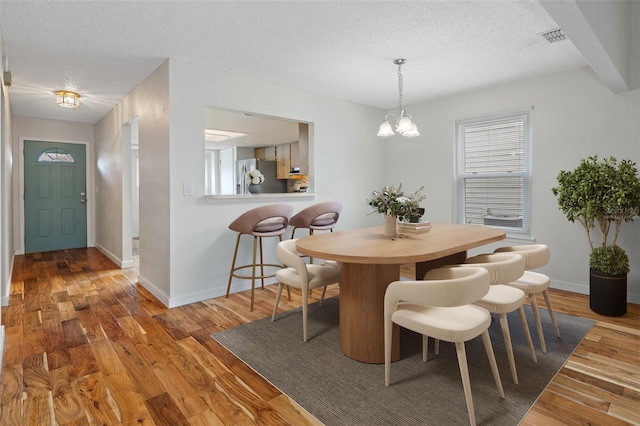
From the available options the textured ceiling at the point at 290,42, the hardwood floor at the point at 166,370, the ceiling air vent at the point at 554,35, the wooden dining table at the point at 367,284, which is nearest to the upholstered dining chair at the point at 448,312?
the wooden dining table at the point at 367,284

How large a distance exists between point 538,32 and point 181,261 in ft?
12.1

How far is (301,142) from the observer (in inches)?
184

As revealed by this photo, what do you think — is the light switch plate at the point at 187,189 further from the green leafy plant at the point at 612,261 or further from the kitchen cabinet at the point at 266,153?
the kitchen cabinet at the point at 266,153

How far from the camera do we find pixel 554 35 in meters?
2.82

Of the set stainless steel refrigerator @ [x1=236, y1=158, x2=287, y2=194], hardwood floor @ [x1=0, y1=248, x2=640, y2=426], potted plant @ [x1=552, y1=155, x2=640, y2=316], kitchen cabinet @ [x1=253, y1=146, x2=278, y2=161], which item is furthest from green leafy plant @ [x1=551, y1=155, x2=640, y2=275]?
kitchen cabinet @ [x1=253, y1=146, x2=278, y2=161]

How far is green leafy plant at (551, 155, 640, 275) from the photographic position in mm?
2951

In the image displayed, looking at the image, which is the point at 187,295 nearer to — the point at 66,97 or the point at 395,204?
the point at 395,204

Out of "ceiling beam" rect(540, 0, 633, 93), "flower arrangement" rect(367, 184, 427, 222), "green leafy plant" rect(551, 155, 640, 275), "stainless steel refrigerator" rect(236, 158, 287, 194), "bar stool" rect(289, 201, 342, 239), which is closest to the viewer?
"ceiling beam" rect(540, 0, 633, 93)

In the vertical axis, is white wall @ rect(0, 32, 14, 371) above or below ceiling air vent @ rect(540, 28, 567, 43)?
below

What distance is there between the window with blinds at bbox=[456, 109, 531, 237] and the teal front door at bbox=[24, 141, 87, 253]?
6.55 metres

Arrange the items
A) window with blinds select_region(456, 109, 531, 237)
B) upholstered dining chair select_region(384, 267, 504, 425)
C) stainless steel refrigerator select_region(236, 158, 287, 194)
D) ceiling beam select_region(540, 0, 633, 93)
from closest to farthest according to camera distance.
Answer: upholstered dining chair select_region(384, 267, 504, 425)
ceiling beam select_region(540, 0, 633, 93)
window with blinds select_region(456, 109, 531, 237)
stainless steel refrigerator select_region(236, 158, 287, 194)

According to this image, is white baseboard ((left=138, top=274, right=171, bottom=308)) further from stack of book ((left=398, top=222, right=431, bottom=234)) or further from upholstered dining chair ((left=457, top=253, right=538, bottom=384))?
upholstered dining chair ((left=457, top=253, right=538, bottom=384))

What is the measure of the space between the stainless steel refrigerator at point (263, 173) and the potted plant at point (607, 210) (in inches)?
253

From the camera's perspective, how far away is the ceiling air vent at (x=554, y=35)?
9.06 feet
